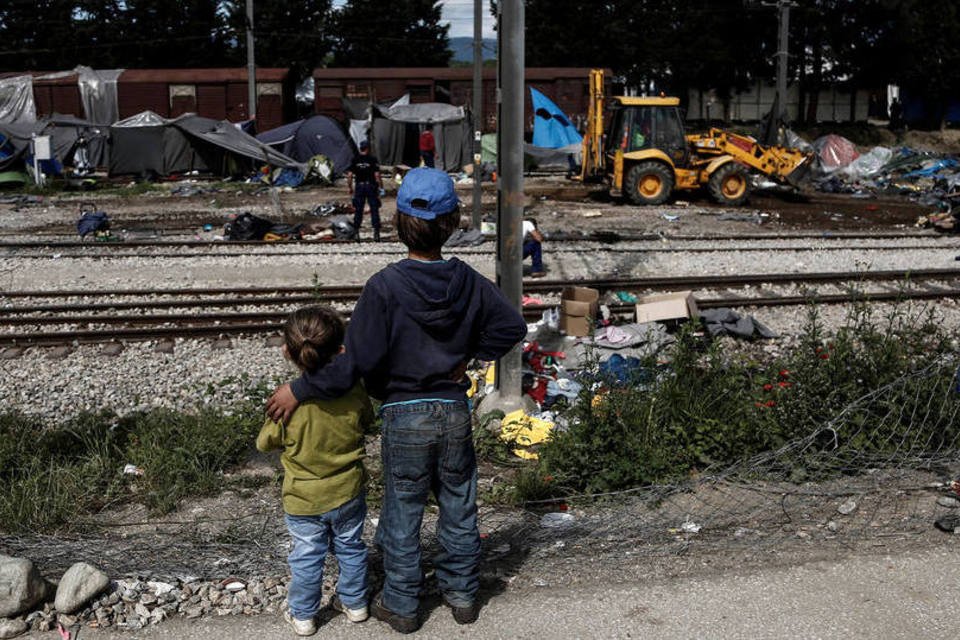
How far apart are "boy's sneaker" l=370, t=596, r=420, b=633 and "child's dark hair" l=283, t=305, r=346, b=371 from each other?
1.06 metres

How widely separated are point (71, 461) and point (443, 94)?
28575 millimetres

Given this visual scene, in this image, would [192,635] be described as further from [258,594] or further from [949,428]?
[949,428]

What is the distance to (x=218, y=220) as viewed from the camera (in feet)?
64.1

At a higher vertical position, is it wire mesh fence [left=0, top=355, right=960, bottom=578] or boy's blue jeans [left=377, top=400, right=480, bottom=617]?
boy's blue jeans [left=377, top=400, right=480, bottom=617]

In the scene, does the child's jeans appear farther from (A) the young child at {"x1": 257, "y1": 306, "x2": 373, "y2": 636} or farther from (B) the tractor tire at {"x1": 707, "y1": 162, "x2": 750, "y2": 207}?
(B) the tractor tire at {"x1": 707, "y1": 162, "x2": 750, "y2": 207}

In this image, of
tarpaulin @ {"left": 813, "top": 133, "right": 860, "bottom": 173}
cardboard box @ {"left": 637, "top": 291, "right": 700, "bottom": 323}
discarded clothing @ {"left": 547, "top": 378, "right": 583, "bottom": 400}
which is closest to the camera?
discarded clothing @ {"left": 547, "top": 378, "right": 583, "bottom": 400}

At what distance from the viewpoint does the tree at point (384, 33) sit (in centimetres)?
5478

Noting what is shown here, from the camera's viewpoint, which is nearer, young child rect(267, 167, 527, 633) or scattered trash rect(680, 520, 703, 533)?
young child rect(267, 167, 527, 633)

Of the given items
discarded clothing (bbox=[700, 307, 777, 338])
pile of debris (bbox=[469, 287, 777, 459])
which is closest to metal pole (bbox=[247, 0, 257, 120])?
pile of debris (bbox=[469, 287, 777, 459])

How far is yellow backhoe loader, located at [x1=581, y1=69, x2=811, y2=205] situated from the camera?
21.2 metres

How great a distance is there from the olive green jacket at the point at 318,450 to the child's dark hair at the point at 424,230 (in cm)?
66

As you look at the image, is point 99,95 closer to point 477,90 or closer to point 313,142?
point 313,142

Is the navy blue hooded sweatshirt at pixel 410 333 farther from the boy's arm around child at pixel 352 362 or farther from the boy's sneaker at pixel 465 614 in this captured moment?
the boy's sneaker at pixel 465 614

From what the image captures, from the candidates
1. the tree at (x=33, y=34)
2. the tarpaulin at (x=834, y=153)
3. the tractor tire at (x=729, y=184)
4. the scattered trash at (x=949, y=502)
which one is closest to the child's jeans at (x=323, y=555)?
the scattered trash at (x=949, y=502)
